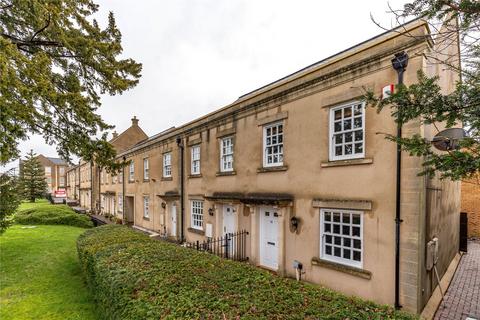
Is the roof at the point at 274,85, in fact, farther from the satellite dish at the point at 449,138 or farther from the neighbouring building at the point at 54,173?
the neighbouring building at the point at 54,173

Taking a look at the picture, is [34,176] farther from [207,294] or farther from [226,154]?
[207,294]

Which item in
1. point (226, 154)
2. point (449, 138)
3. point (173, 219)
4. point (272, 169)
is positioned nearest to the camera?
point (449, 138)

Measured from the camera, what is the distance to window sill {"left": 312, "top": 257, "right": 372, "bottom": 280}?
6.89 metres

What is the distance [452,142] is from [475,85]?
217cm

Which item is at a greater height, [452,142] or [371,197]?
[452,142]

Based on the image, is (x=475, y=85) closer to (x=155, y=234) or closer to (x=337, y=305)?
(x=337, y=305)

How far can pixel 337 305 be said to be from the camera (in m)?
3.48

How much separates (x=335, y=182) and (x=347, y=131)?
5.05 feet

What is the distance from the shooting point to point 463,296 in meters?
7.53

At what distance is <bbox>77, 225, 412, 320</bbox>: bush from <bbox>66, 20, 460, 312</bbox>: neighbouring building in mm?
3411

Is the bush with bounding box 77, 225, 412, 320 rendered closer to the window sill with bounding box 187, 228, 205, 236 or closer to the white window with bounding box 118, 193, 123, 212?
the window sill with bounding box 187, 228, 205, 236

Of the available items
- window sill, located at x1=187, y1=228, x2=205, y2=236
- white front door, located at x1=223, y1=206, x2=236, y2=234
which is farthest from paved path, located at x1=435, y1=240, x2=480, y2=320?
window sill, located at x1=187, y1=228, x2=205, y2=236

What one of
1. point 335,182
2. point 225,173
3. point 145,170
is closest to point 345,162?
point 335,182

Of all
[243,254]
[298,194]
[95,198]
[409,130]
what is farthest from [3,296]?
[95,198]
